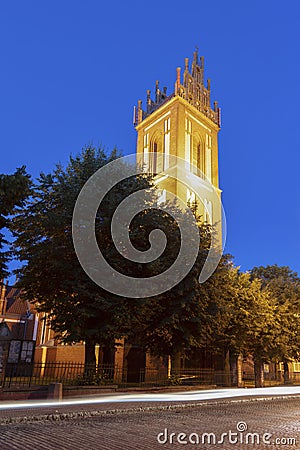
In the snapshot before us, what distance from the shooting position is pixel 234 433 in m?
8.01

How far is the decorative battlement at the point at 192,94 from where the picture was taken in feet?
191

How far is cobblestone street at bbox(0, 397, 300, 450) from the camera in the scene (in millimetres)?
6680

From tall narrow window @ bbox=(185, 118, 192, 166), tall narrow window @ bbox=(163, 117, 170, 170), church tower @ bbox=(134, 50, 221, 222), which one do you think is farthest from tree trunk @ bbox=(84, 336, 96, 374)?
Answer: tall narrow window @ bbox=(185, 118, 192, 166)

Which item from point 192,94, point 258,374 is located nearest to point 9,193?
point 258,374

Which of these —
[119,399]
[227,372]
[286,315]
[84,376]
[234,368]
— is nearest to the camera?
[119,399]

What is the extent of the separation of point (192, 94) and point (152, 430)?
5710 centimetres

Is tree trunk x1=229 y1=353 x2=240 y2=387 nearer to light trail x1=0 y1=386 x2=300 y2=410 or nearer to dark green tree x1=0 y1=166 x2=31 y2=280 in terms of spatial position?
light trail x1=0 y1=386 x2=300 y2=410

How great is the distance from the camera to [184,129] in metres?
54.8

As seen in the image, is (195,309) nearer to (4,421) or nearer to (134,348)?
(134,348)

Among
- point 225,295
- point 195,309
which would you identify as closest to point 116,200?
point 195,309

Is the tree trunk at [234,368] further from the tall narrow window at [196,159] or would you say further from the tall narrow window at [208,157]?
the tall narrow window at [208,157]

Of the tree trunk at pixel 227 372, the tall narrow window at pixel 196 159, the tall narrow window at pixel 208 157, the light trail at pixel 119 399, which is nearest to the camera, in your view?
the light trail at pixel 119 399

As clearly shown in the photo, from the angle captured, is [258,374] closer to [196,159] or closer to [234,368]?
[234,368]

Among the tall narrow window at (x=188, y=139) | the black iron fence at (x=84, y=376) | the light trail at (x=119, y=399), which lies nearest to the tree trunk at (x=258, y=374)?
the black iron fence at (x=84, y=376)
